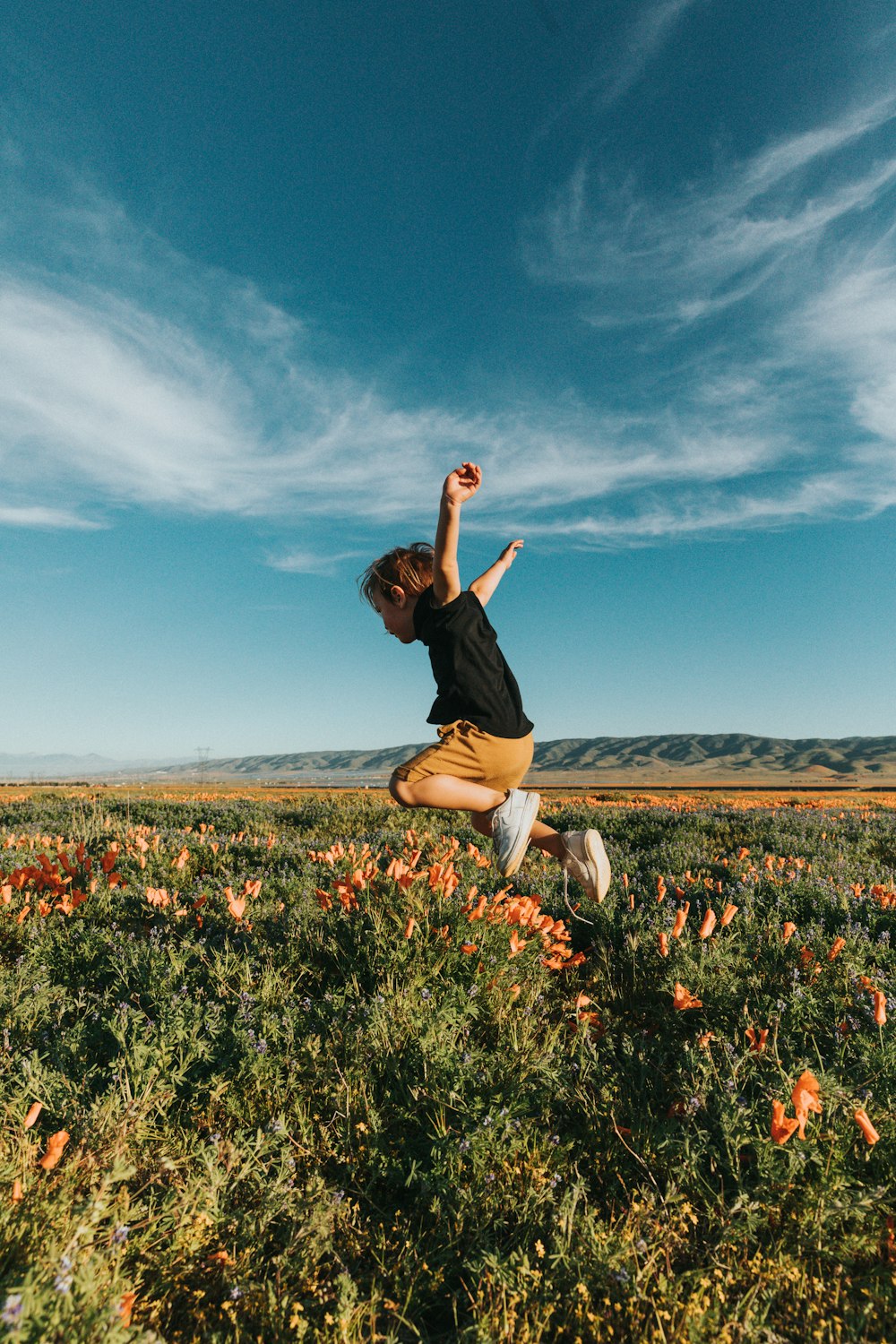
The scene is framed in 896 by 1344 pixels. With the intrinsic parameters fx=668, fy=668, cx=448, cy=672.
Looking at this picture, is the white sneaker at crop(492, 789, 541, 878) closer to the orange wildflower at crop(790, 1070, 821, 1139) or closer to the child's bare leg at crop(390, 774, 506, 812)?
the child's bare leg at crop(390, 774, 506, 812)

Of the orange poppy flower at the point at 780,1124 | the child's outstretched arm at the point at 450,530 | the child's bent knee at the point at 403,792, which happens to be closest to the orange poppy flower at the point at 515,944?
the child's bent knee at the point at 403,792

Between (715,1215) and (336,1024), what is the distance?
74.3 inches

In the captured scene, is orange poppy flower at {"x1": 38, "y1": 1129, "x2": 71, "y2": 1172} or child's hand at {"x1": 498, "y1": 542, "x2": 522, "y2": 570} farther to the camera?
child's hand at {"x1": 498, "y1": 542, "x2": 522, "y2": 570}

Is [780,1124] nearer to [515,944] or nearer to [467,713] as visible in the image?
[515,944]

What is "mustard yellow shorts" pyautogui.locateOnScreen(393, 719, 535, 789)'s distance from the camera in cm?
438

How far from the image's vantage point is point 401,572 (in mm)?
4676

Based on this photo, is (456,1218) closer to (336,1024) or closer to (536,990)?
(336,1024)

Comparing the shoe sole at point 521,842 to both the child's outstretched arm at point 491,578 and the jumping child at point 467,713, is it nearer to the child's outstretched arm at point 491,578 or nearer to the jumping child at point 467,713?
the jumping child at point 467,713

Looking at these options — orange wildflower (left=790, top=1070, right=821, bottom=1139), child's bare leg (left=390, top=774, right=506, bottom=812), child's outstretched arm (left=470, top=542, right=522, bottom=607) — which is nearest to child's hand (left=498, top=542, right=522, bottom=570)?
child's outstretched arm (left=470, top=542, right=522, bottom=607)

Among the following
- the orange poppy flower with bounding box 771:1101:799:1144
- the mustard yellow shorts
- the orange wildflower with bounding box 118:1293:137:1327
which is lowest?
the orange wildflower with bounding box 118:1293:137:1327

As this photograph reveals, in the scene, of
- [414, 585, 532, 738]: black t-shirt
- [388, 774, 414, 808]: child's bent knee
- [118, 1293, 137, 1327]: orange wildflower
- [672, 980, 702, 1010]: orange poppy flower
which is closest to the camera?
[118, 1293, 137, 1327]: orange wildflower

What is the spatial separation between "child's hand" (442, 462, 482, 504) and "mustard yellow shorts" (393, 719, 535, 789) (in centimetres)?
147

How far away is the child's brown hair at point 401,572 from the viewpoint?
183 inches

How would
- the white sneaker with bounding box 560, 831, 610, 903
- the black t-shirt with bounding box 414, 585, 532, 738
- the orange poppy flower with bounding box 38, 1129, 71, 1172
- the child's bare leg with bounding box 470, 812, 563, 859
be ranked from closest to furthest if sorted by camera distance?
the orange poppy flower with bounding box 38, 1129, 71, 1172
the black t-shirt with bounding box 414, 585, 532, 738
the white sneaker with bounding box 560, 831, 610, 903
the child's bare leg with bounding box 470, 812, 563, 859
